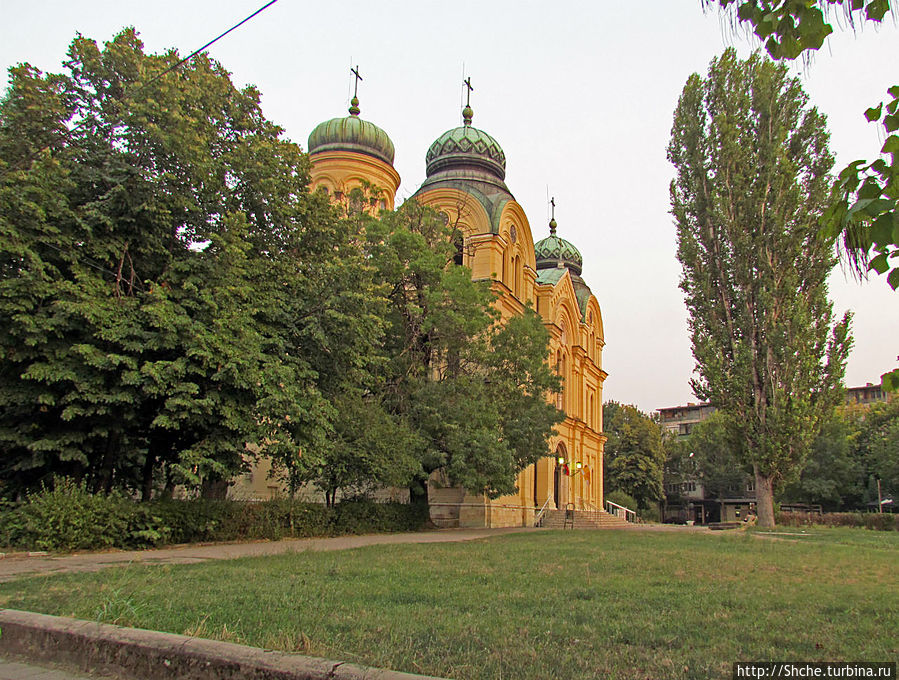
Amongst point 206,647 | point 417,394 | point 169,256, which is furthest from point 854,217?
point 417,394

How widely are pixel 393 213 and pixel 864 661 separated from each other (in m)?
19.5

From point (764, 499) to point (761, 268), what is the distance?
9.11 metres

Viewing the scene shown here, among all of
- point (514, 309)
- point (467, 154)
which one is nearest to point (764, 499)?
point (514, 309)

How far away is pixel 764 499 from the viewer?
2533cm

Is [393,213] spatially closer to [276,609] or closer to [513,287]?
[513,287]

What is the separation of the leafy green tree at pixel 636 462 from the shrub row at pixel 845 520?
19717 millimetres

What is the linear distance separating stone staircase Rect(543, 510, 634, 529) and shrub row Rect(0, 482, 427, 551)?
14475 millimetres

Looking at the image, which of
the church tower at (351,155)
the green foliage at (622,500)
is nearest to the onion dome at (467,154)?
the church tower at (351,155)

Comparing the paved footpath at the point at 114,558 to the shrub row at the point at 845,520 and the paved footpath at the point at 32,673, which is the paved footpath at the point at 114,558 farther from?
the shrub row at the point at 845,520

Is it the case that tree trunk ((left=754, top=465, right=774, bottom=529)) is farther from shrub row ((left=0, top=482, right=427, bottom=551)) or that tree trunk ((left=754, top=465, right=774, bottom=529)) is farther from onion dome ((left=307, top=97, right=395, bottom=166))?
onion dome ((left=307, top=97, right=395, bottom=166))

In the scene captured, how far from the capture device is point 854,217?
2.93m

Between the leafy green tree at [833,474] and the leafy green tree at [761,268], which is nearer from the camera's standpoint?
the leafy green tree at [761,268]

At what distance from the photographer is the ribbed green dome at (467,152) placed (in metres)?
32.7

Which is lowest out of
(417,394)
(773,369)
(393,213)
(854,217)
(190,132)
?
(854,217)
